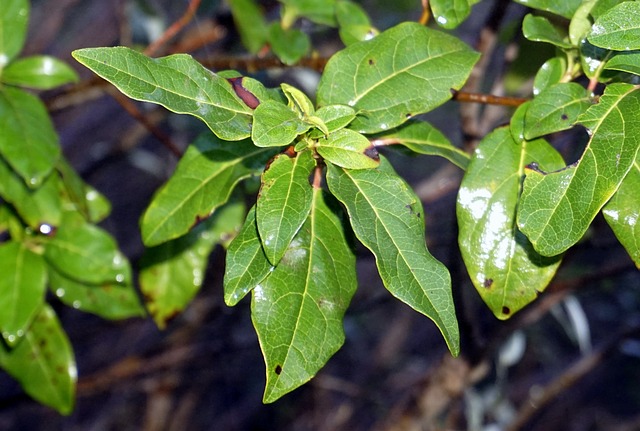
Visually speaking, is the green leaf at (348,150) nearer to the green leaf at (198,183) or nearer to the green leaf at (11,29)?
the green leaf at (198,183)

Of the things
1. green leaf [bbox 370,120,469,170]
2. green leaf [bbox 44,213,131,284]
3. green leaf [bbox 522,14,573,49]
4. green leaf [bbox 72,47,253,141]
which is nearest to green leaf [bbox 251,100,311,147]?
green leaf [bbox 72,47,253,141]

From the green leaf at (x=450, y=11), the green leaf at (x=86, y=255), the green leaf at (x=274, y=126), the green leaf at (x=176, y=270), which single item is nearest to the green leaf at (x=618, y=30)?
the green leaf at (x=450, y=11)

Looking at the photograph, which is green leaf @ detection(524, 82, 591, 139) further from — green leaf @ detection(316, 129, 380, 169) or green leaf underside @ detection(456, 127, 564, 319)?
green leaf @ detection(316, 129, 380, 169)

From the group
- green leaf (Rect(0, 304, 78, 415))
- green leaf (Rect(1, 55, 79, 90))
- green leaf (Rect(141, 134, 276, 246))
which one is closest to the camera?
green leaf (Rect(141, 134, 276, 246))

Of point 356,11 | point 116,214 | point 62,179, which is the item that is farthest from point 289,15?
point 116,214

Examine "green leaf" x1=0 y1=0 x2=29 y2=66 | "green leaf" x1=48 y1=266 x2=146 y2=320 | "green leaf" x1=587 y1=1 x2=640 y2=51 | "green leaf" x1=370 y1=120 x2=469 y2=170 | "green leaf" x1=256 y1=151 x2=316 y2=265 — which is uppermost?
"green leaf" x1=587 y1=1 x2=640 y2=51

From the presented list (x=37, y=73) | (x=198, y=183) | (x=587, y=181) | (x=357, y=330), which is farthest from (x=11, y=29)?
(x=357, y=330)
